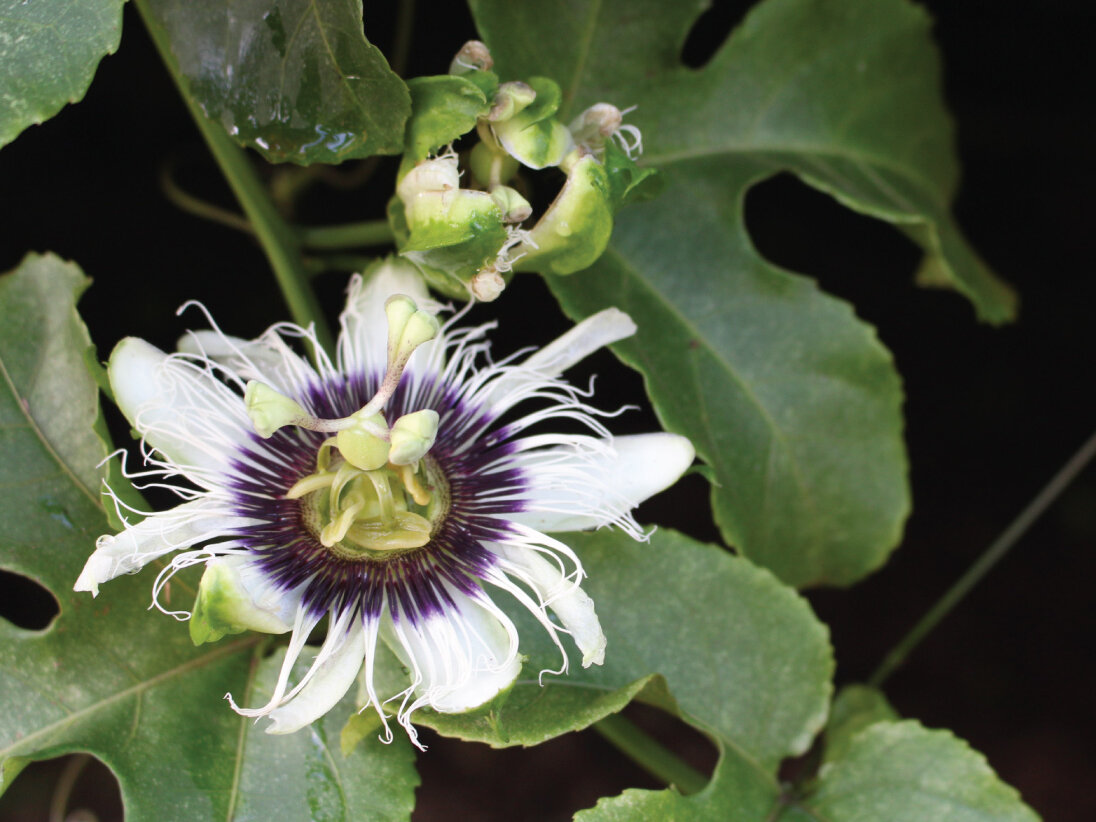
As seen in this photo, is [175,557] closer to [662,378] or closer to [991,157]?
[662,378]

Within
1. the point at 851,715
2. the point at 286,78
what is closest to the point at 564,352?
the point at 286,78

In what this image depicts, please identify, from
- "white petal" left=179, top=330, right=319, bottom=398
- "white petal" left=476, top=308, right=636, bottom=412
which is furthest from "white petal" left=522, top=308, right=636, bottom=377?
"white petal" left=179, top=330, right=319, bottom=398

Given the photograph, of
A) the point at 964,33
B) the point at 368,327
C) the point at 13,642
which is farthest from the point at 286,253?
the point at 964,33

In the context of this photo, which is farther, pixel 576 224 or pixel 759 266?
pixel 759 266

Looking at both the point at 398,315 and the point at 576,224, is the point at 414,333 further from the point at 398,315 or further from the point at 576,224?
the point at 576,224

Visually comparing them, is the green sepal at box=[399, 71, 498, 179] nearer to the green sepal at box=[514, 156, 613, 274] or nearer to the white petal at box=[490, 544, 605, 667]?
the green sepal at box=[514, 156, 613, 274]

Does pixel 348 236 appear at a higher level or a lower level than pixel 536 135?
lower
